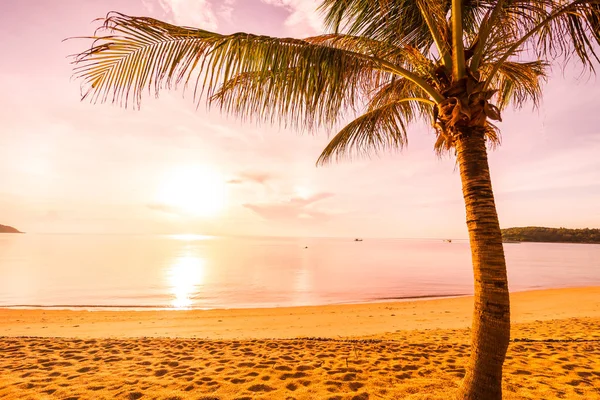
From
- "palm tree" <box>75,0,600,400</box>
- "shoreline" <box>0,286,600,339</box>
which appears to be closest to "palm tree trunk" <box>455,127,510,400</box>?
"palm tree" <box>75,0,600,400</box>

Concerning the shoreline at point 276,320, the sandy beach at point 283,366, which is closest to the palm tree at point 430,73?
A: the sandy beach at point 283,366

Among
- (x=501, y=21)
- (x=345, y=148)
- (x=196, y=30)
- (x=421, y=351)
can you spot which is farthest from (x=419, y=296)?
(x=196, y=30)

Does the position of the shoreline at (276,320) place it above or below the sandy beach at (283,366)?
below

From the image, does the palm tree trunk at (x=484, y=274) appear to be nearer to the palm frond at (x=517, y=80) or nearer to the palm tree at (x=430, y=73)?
the palm tree at (x=430, y=73)

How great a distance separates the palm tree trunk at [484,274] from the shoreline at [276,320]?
612 centimetres

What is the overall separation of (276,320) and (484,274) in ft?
31.2

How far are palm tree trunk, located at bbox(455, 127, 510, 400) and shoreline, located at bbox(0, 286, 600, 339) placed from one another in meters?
6.12

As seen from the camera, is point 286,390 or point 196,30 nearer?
point 196,30

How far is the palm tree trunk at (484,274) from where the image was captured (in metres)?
2.47

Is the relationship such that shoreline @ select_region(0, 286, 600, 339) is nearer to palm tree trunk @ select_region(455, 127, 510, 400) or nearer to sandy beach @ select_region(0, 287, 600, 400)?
sandy beach @ select_region(0, 287, 600, 400)

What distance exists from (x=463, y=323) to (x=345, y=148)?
818cm

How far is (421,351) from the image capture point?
5.47 metres

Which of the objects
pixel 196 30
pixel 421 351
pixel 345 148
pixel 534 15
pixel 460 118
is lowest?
pixel 421 351

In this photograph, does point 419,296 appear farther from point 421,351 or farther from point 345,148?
point 345,148
